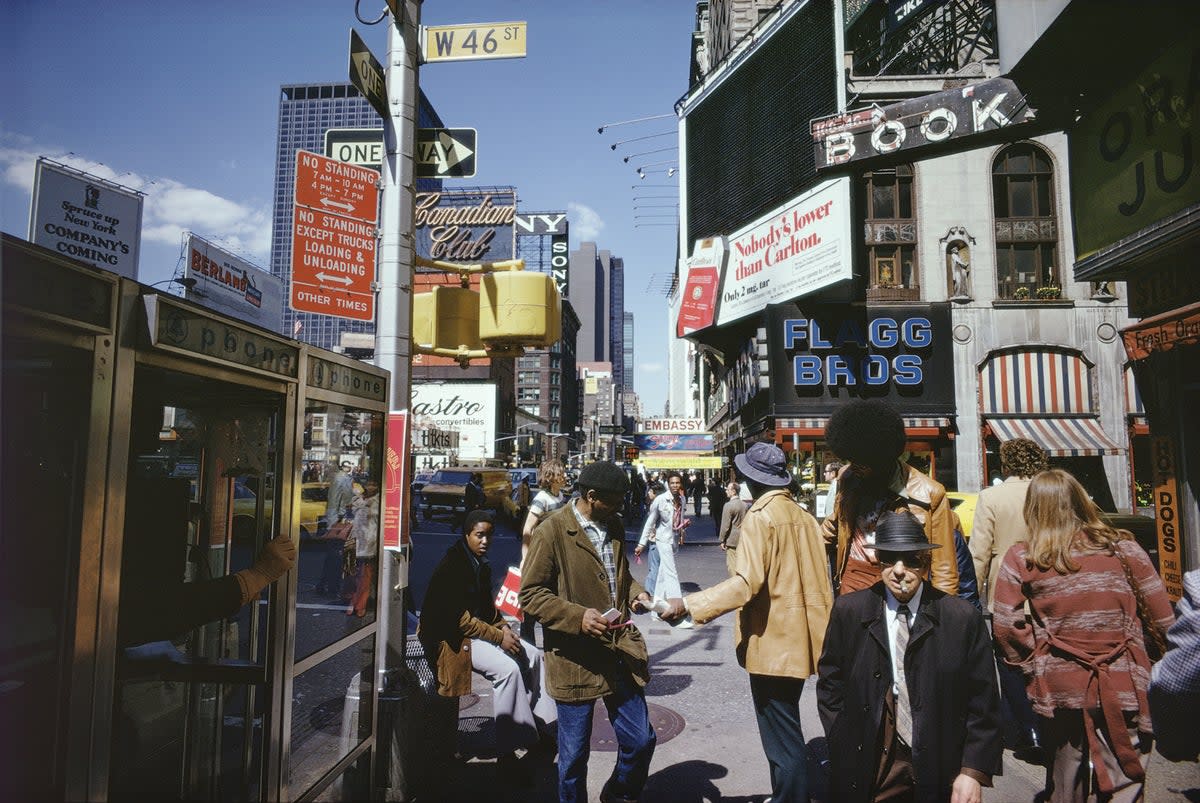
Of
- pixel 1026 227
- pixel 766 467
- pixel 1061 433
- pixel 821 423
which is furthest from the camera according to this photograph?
pixel 1026 227

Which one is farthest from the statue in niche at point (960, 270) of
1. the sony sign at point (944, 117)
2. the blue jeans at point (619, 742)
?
the blue jeans at point (619, 742)

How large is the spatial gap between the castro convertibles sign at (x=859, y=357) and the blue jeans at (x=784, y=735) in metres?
20.5

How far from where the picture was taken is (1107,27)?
6402mm

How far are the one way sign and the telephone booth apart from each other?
1.86 meters

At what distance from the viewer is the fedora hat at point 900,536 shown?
267 centimetres

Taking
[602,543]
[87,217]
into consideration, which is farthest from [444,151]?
[87,217]

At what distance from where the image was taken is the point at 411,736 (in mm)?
4117

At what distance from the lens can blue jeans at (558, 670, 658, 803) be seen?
3.52 metres

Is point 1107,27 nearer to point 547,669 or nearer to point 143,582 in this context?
point 547,669

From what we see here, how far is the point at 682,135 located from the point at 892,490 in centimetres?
3014

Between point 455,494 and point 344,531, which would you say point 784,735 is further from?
point 455,494

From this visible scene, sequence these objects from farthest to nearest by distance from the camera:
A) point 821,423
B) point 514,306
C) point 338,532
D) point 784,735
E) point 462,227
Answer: point 462,227 → point 821,423 → point 514,306 → point 338,532 → point 784,735

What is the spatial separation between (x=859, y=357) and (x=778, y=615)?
2160cm

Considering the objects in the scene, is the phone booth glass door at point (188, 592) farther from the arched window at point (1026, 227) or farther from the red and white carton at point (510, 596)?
the arched window at point (1026, 227)
